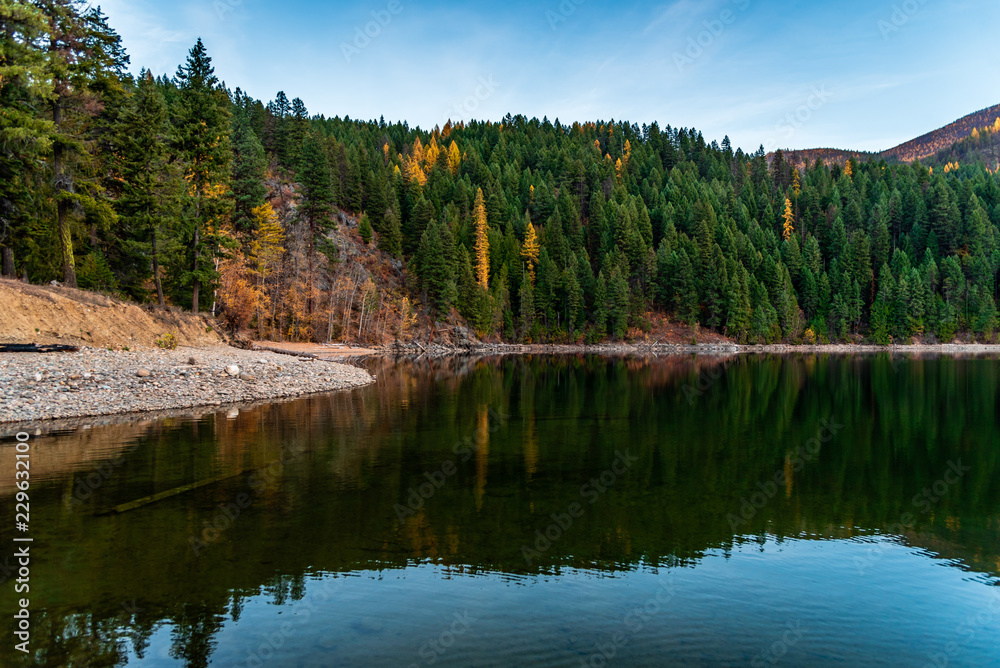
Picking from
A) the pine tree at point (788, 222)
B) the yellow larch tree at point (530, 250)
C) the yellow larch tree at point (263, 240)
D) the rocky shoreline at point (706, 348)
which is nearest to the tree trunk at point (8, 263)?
the yellow larch tree at point (263, 240)

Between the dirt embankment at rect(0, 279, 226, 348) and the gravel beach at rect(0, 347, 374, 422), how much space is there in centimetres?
151

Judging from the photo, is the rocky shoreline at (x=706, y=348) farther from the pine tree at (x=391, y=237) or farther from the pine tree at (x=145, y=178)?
the pine tree at (x=145, y=178)

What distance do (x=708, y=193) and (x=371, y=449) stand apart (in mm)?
143854

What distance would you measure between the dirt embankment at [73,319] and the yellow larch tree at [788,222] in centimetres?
14030

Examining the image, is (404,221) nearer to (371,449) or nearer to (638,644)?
(371,449)

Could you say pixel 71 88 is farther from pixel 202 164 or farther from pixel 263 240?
pixel 263 240

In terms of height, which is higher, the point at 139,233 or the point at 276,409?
the point at 139,233

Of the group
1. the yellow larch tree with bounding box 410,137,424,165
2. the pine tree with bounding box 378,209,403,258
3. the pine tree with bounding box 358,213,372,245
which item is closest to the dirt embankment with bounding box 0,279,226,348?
the pine tree with bounding box 358,213,372,245

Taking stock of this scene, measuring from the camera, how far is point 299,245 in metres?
84.4

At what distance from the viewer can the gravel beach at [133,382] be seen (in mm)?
23703

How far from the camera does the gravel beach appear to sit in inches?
933

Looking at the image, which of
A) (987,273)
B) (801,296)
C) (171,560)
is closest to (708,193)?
(801,296)

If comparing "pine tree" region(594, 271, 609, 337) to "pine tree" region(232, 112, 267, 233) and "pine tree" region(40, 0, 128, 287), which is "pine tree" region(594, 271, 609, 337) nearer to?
"pine tree" region(232, 112, 267, 233)

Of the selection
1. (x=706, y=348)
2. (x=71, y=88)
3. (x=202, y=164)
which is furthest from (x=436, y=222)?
(x=71, y=88)
